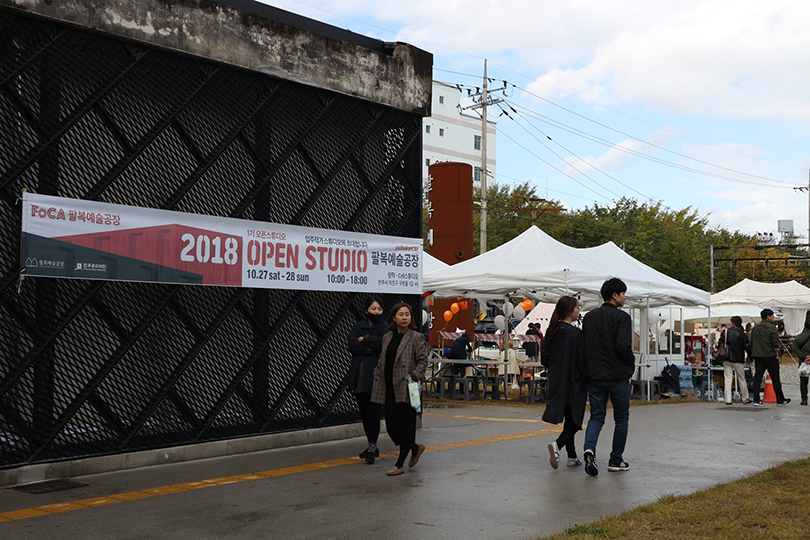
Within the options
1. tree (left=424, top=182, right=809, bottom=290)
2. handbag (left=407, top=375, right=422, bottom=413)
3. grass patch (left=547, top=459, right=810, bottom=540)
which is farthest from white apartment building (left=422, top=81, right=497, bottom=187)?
grass patch (left=547, top=459, right=810, bottom=540)

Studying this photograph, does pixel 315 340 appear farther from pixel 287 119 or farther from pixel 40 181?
pixel 40 181

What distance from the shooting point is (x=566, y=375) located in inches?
373

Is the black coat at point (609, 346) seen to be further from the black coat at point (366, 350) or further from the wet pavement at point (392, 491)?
the black coat at point (366, 350)

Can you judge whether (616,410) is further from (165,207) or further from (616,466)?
(165,207)

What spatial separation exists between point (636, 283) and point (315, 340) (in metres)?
9.68

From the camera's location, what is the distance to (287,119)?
1090 centimetres

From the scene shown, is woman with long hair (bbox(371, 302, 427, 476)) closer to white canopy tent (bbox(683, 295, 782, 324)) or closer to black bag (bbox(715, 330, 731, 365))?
black bag (bbox(715, 330, 731, 365))

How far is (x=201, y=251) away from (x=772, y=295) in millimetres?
32477

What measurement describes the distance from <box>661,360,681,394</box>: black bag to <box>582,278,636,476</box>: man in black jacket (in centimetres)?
1129

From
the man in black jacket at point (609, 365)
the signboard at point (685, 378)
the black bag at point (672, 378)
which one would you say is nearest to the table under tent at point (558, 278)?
the black bag at point (672, 378)

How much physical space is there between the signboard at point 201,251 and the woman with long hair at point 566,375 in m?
3.07

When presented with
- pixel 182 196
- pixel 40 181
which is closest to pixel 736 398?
pixel 182 196

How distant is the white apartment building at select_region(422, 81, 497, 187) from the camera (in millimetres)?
90188

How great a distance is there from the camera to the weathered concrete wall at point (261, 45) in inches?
347
